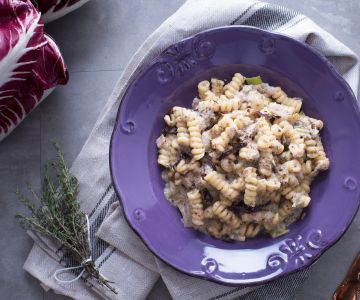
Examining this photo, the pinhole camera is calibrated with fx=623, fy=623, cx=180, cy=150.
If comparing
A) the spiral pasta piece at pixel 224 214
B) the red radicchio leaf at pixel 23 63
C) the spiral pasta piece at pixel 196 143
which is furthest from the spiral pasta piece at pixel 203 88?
the red radicchio leaf at pixel 23 63

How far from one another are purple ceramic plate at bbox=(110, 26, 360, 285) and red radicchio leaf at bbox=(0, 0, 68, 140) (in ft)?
1.13

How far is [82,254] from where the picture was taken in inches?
95.0

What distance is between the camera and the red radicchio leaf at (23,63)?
2199 mm

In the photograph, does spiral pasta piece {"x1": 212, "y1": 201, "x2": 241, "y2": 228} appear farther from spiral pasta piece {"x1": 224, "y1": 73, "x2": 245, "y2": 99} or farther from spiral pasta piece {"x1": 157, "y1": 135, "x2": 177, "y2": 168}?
spiral pasta piece {"x1": 224, "y1": 73, "x2": 245, "y2": 99}

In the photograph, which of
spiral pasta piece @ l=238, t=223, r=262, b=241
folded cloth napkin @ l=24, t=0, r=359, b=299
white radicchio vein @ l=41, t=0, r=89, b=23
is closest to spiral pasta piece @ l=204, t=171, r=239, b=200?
spiral pasta piece @ l=238, t=223, r=262, b=241

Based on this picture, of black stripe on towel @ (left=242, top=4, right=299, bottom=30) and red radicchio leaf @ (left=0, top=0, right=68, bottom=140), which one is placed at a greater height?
black stripe on towel @ (left=242, top=4, right=299, bottom=30)

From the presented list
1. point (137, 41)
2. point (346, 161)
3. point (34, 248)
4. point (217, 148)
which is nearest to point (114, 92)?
point (137, 41)

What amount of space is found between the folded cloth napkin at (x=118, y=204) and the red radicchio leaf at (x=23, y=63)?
0.26 meters

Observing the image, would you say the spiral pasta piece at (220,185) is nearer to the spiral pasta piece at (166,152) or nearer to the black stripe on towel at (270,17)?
the spiral pasta piece at (166,152)

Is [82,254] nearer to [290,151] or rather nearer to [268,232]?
[268,232]

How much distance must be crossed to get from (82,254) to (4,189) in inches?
18.5

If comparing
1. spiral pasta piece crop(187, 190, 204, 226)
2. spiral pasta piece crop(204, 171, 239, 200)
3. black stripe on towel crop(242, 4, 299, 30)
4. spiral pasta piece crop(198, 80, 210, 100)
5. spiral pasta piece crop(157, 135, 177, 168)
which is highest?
black stripe on towel crop(242, 4, 299, 30)

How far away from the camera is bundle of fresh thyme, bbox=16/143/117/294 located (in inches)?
94.1

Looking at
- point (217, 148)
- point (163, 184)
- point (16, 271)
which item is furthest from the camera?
point (16, 271)
